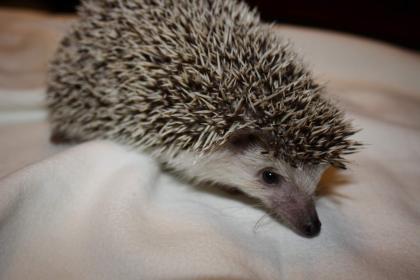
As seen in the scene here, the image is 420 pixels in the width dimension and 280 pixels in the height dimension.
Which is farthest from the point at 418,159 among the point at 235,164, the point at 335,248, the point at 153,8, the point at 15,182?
the point at 15,182

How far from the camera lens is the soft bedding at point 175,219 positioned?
1549 mm

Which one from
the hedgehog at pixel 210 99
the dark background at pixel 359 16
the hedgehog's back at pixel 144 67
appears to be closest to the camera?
the hedgehog at pixel 210 99

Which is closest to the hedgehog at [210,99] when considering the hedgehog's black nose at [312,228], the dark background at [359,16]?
the hedgehog's black nose at [312,228]

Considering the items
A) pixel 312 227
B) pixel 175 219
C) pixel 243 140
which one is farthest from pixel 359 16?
pixel 175 219

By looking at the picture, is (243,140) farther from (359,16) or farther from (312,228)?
(359,16)

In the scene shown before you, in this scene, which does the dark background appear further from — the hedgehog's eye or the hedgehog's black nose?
the hedgehog's black nose

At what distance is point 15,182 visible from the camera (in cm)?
167

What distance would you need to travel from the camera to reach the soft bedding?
1549 mm

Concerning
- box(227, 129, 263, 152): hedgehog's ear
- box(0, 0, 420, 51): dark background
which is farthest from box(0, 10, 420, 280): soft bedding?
box(0, 0, 420, 51): dark background

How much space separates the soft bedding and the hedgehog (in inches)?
4.3

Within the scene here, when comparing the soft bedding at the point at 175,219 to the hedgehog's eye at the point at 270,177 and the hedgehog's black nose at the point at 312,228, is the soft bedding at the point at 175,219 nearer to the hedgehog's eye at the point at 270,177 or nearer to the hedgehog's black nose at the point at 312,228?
the hedgehog's black nose at the point at 312,228

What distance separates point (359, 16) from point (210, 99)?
8.73 feet

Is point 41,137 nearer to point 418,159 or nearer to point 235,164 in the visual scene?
point 235,164

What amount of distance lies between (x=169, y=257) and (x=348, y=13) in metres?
3.09
